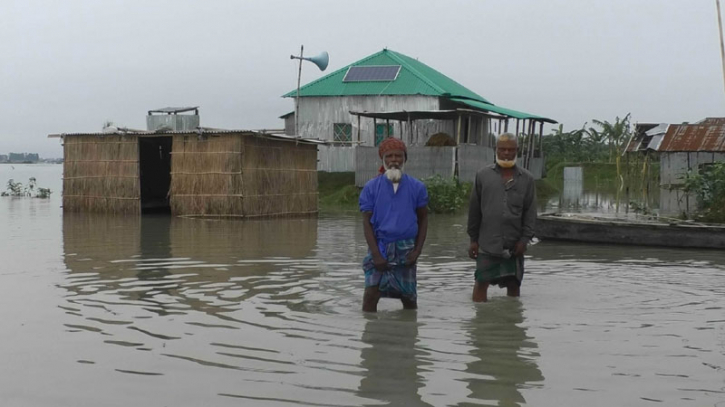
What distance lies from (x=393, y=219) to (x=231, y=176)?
47.9 feet

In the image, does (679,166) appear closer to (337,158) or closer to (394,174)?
(337,158)

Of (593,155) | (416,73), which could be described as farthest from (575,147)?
(416,73)

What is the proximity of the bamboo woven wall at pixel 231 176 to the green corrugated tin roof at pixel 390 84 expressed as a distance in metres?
11.1

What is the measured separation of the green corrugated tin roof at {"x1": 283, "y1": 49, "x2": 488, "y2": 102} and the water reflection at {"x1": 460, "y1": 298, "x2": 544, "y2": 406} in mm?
25538

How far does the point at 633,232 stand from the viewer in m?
14.3

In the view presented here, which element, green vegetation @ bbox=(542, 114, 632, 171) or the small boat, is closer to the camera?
the small boat

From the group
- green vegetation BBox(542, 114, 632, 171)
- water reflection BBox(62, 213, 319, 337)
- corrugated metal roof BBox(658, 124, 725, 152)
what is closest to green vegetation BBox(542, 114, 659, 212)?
green vegetation BBox(542, 114, 632, 171)

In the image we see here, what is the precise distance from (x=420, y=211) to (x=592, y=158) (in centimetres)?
4840

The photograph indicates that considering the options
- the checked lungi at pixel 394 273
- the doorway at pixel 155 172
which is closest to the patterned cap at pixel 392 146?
the checked lungi at pixel 394 273

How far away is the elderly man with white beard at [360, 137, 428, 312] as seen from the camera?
6805 mm

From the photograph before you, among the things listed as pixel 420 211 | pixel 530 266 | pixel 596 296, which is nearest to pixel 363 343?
pixel 420 211

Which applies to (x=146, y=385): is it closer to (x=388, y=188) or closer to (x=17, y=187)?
(x=388, y=188)

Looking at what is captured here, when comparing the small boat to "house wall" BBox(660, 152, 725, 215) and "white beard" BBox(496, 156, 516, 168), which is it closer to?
"house wall" BBox(660, 152, 725, 215)

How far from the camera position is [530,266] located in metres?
11.6
